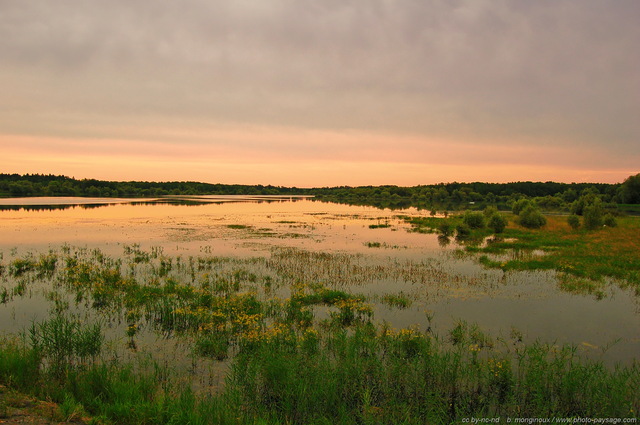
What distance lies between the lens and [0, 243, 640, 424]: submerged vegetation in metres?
7.41

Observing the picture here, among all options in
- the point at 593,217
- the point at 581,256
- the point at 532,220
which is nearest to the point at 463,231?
the point at 532,220

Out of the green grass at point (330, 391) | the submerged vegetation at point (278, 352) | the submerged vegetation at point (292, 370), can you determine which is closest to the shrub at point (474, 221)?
the submerged vegetation at point (278, 352)

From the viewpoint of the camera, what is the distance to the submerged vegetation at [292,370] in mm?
7406

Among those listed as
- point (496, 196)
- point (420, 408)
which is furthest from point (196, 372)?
point (496, 196)

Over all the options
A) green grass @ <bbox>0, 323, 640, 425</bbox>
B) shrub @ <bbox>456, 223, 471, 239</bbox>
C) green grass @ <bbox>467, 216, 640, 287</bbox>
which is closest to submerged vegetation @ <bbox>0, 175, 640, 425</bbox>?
green grass @ <bbox>0, 323, 640, 425</bbox>

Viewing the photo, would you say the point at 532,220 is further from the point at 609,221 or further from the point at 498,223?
the point at 609,221

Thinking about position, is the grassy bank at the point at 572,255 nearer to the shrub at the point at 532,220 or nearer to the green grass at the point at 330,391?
the shrub at the point at 532,220

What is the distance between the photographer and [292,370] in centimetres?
821

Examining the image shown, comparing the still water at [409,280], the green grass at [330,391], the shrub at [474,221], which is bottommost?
the still water at [409,280]

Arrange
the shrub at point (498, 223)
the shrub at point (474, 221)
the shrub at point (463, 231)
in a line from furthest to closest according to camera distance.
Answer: the shrub at point (474, 221), the shrub at point (498, 223), the shrub at point (463, 231)

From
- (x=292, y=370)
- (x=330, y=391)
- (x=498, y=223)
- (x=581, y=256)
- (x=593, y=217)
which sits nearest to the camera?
(x=330, y=391)

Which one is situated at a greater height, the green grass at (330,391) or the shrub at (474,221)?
the shrub at (474,221)

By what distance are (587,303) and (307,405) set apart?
55.4 ft

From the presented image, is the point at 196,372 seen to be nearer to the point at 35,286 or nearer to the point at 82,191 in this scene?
the point at 35,286
